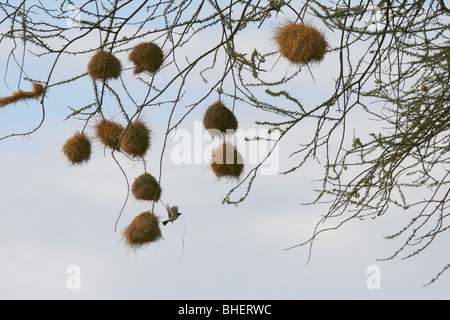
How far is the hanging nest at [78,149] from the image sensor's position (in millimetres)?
3279

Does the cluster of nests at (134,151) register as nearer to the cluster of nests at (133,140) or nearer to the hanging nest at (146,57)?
the cluster of nests at (133,140)

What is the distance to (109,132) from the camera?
10.6 feet

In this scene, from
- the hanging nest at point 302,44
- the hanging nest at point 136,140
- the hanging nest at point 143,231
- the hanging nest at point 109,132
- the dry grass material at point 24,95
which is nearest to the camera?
the hanging nest at point 302,44

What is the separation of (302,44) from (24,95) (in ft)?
4.70

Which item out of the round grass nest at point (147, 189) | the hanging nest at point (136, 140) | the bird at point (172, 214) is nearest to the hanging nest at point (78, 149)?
the hanging nest at point (136, 140)

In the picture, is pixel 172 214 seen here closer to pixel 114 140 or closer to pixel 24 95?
pixel 114 140

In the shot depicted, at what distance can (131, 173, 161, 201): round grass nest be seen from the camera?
299 cm

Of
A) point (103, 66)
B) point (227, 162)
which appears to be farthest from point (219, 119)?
point (103, 66)

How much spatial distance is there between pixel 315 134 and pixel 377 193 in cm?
51

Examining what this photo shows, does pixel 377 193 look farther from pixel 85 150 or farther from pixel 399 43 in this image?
pixel 85 150

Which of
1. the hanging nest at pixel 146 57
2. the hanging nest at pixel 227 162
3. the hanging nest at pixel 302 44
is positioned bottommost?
the hanging nest at pixel 227 162

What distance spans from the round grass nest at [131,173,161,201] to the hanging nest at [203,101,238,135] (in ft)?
1.07

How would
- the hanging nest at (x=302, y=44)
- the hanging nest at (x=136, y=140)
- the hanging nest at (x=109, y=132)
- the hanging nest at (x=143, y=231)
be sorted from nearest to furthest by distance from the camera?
1. the hanging nest at (x=302, y=44)
2. the hanging nest at (x=143, y=231)
3. the hanging nest at (x=136, y=140)
4. the hanging nest at (x=109, y=132)

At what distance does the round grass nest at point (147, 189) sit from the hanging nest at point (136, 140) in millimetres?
134
